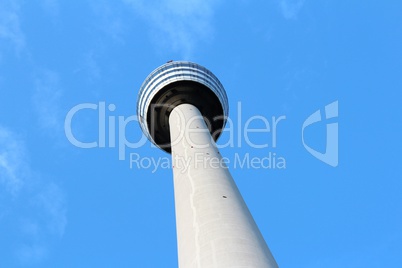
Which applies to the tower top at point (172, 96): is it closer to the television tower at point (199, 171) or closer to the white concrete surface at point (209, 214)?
the television tower at point (199, 171)

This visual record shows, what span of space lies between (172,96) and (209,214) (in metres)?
20.2

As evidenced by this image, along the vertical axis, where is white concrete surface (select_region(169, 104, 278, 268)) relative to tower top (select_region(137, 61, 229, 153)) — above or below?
below

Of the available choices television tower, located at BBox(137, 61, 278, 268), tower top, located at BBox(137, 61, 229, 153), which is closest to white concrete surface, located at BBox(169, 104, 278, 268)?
television tower, located at BBox(137, 61, 278, 268)

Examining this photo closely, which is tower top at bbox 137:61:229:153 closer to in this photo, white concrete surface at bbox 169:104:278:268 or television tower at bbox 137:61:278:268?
television tower at bbox 137:61:278:268

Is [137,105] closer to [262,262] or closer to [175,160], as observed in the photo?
[175,160]

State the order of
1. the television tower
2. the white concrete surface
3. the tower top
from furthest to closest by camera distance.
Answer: the tower top
the television tower
the white concrete surface

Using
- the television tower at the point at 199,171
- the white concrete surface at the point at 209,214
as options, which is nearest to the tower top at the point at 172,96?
the television tower at the point at 199,171

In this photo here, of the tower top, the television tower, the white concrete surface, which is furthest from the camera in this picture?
the tower top

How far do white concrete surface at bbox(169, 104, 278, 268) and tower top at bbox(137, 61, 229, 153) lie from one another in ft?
28.4

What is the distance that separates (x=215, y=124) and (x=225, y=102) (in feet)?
8.02

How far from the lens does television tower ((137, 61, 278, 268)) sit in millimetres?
18953

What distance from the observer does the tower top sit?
40344 millimetres

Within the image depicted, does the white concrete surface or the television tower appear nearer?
the white concrete surface

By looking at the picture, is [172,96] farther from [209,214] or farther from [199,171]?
[209,214]
